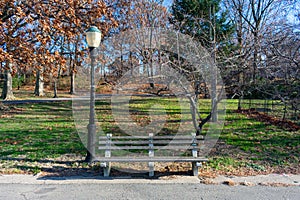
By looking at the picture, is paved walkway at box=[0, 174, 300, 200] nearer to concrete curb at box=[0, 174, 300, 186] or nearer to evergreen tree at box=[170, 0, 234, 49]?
concrete curb at box=[0, 174, 300, 186]

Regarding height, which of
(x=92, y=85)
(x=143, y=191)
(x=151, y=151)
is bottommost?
(x=143, y=191)

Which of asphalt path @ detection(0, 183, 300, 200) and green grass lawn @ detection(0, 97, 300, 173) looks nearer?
asphalt path @ detection(0, 183, 300, 200)

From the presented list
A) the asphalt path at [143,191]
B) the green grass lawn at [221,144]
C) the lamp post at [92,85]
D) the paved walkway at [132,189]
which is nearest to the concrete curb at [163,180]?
the paved walkway at [132,189]

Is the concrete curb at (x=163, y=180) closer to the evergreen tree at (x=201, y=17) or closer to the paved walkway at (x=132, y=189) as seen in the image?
the paved walkway at (x=132, y=189)

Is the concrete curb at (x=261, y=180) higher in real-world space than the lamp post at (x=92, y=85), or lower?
lower

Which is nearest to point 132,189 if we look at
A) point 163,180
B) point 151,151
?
point 163,180

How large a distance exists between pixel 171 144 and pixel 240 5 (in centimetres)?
667

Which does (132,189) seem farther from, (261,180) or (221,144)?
(221,144)

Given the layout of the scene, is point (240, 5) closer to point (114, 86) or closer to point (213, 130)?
point (213, 130)

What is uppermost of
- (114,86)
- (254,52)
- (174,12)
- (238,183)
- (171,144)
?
(174,12)

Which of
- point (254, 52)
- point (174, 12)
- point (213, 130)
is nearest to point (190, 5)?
point (174, 12)

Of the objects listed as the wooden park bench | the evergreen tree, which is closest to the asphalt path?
the wooden park bench

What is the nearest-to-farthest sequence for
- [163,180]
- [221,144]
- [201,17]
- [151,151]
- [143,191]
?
[143,191] < [163,180] < [151,151] < [221,144] < [201,17]

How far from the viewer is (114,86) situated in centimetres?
944
